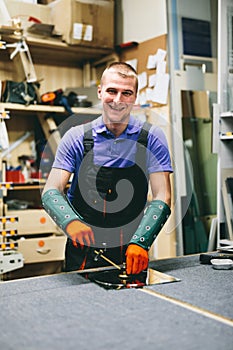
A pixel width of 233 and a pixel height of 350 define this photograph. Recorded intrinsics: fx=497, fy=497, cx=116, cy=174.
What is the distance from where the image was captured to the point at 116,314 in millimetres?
1347

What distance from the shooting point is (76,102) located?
378cm

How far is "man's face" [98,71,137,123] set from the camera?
6.57 feet

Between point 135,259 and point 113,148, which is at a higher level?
point 113,148

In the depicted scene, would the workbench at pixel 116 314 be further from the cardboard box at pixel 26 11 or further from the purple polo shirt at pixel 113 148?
the cardboard box at pixel 26 11

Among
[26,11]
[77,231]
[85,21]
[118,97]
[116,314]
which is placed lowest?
[116,314]

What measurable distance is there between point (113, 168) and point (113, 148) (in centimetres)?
8

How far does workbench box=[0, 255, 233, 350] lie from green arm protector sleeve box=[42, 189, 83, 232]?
20 cm

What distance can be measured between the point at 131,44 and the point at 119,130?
191 centimetres

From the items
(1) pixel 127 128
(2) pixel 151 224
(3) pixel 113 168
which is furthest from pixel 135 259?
(1) pixel 127 128

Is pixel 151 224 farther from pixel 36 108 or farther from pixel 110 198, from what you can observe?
pixel 36 108

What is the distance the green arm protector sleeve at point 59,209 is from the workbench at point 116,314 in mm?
200

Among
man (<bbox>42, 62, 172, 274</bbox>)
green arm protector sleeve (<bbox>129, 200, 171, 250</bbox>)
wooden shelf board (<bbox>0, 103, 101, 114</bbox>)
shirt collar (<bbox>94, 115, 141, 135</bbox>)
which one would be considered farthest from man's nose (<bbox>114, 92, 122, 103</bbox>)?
wooden shelf board (<bbox>0, 103, 101, 114</bbox>)

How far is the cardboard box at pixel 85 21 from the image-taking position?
3702mm

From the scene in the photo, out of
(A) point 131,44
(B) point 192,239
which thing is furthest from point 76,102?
(B) point 192,239
